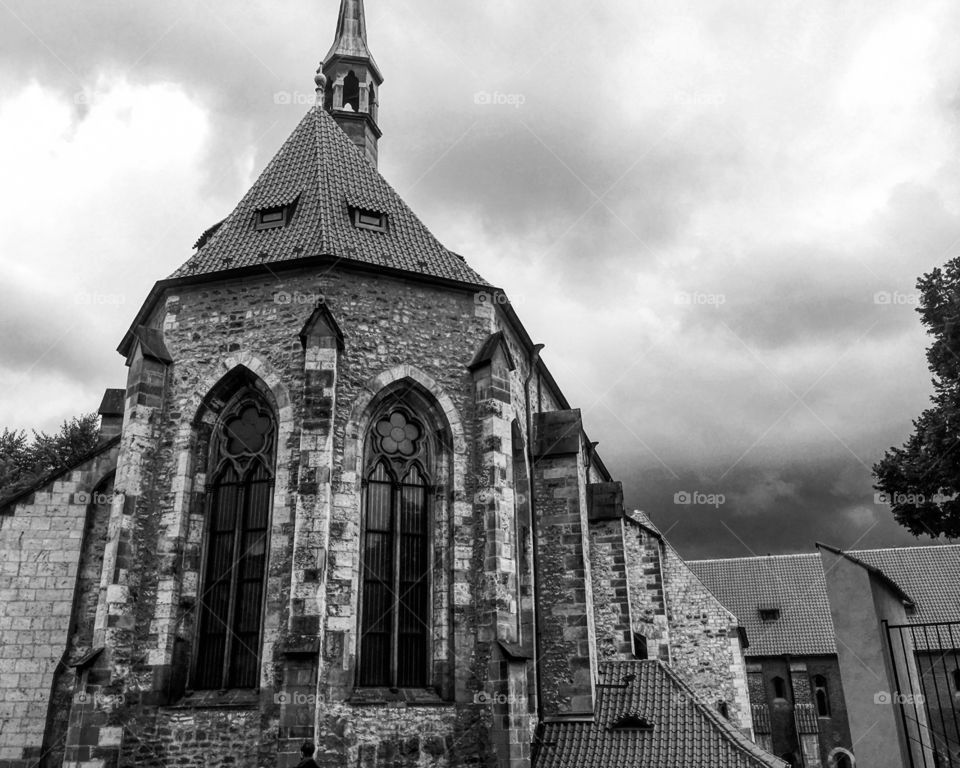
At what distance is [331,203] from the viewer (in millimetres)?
14336

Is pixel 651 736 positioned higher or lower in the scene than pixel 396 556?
lower

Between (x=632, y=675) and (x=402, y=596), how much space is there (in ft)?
17.5

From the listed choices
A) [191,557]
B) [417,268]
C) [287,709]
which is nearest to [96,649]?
[191,557]

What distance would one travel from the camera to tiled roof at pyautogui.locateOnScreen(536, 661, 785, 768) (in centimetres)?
1266

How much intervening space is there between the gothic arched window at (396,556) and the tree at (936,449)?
9059 millimetres

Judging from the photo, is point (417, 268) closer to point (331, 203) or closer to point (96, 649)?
point (331, 203)

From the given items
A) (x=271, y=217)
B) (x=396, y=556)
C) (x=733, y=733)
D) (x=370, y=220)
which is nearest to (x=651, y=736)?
(x=733, y=733)

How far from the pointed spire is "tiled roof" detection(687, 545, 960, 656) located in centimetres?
2296

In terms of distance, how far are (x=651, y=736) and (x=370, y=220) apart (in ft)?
32.1

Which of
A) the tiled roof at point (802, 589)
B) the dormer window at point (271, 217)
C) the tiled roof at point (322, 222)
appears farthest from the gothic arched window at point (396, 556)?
the tiled roof at point (802, 589)

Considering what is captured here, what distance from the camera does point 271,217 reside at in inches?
567

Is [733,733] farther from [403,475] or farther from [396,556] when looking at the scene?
[403,475]

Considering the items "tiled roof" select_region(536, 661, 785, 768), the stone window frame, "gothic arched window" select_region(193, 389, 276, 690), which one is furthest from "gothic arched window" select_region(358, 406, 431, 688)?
"tiled roof" select_region(536, 661, 785, 768)

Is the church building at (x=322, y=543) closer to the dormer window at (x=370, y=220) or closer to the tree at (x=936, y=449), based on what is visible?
the dormer window at (x=370, y=220)
